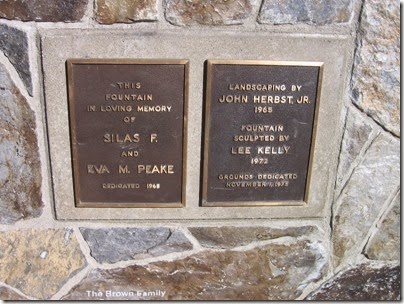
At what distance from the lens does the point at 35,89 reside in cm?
174

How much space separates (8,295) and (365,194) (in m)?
1.74

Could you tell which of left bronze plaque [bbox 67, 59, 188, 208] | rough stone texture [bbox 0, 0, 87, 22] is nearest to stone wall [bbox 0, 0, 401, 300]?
rough stone texture [bbox 0, 0, 87, 22]

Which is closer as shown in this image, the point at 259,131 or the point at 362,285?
the point at 259,131

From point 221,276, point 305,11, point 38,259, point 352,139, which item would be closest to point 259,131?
point 352,139

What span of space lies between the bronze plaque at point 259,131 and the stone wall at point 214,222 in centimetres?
14

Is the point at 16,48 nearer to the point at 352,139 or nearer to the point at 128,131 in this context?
the point at 128,131

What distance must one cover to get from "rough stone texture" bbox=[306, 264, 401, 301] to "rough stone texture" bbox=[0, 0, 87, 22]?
5.55ft

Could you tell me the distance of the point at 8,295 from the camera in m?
1.98

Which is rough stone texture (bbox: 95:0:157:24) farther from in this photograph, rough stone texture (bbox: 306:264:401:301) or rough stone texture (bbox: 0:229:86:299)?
rough stone texture (bbox: 306:264:401:301)

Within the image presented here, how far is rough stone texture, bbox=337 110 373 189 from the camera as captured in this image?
1.83m

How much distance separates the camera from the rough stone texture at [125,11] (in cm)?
165

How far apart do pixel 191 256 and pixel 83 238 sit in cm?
51

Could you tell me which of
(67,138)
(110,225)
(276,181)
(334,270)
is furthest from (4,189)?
(334,270)

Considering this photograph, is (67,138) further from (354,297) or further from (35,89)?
(354,297)
